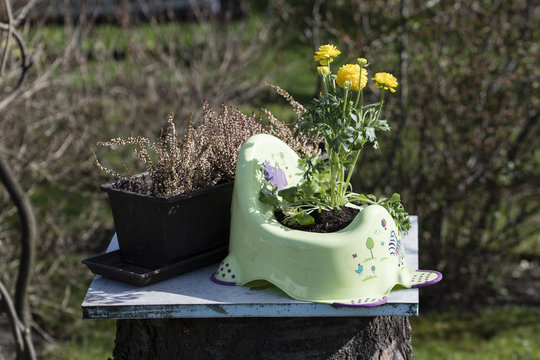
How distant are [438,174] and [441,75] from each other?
62 centimetres

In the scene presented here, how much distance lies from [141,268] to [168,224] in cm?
20

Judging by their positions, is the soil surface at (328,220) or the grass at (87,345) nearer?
the soil surface at (328,220)

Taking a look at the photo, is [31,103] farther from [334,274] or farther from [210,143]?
[334,274]

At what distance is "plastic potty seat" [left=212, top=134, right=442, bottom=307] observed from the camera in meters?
1.97

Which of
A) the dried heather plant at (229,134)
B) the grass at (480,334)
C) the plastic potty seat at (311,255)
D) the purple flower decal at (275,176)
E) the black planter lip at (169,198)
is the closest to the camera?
the plastic potty seat at (311,255)

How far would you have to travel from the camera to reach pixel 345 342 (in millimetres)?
2139

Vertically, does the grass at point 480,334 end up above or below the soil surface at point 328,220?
→ below

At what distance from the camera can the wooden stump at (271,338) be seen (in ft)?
6.93

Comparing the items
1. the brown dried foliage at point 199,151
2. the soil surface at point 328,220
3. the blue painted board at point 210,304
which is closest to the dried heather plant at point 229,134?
the brown dried foliage at point 199,151

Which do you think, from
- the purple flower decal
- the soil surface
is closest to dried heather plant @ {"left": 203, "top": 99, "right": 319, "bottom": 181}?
the purple flower decal

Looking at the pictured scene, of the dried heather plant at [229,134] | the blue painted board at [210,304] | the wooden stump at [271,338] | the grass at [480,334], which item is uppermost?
the dried heather plant at [229,134]

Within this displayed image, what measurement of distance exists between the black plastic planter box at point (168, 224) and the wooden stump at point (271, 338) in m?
0.23

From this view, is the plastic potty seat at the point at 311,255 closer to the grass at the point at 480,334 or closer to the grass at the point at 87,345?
the grass at the point at 480,334

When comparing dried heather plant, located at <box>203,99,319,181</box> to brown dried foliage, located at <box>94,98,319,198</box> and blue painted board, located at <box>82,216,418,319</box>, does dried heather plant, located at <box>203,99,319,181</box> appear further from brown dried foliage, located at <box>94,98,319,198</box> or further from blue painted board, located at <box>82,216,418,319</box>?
blue painted board, located at <box>82,216,418,319</box>
